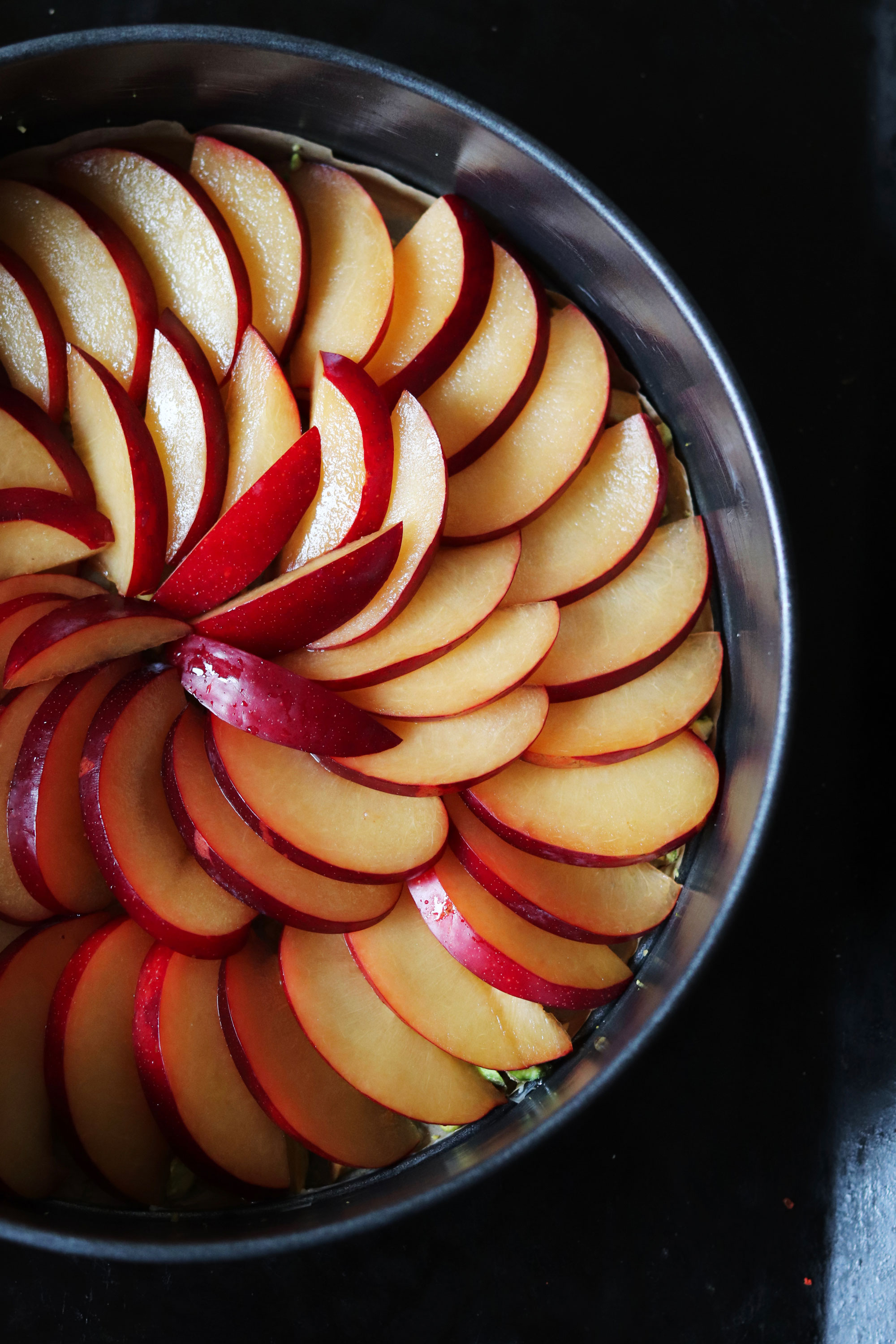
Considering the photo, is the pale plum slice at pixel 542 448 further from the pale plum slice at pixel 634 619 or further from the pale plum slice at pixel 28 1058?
the pale plum slice at pixel 28 1058

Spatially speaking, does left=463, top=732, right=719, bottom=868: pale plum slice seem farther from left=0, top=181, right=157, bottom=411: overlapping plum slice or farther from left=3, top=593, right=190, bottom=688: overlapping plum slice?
left=0, top=181, right=157, bottom=411: overlapping plum slice

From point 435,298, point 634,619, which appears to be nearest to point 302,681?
point 634,619

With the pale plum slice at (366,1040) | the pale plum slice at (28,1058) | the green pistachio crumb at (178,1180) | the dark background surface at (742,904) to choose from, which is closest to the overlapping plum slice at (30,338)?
the dark background surface at (742,904)

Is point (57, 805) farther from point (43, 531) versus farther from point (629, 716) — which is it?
point (629, 716)

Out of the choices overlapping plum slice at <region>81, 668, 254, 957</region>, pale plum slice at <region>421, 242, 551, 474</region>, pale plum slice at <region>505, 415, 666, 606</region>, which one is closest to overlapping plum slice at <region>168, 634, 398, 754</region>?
overlapping plum slice at <region>81, 668, 254, 957</region>

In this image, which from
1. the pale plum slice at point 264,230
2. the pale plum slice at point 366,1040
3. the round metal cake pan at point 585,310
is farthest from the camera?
the pale plum slice at point 264,230

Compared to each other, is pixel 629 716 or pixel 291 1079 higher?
pixel 629 716

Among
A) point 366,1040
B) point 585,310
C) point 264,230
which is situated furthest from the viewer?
point 585,310
